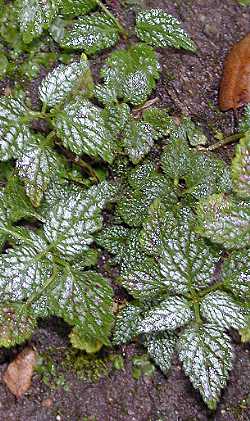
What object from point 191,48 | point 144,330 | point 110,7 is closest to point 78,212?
point 144,330

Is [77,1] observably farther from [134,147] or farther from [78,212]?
[78,212]

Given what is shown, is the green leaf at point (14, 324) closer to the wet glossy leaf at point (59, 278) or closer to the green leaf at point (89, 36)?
the wet glossy leaf at point (59, 278)

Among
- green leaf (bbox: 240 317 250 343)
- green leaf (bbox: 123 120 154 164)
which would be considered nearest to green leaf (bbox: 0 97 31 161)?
green leaf (bbox: 123 120 154 164)

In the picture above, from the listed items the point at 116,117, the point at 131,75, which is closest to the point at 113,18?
the point at 131,75

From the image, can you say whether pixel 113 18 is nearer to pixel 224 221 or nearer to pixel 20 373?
pixel 224 221

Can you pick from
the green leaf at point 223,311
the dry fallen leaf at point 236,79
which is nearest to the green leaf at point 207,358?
the green leaf at point 223,311

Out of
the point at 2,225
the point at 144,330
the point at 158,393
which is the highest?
the point at 2,225

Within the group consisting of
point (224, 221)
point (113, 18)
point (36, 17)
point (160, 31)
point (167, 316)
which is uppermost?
point (36, 17)
